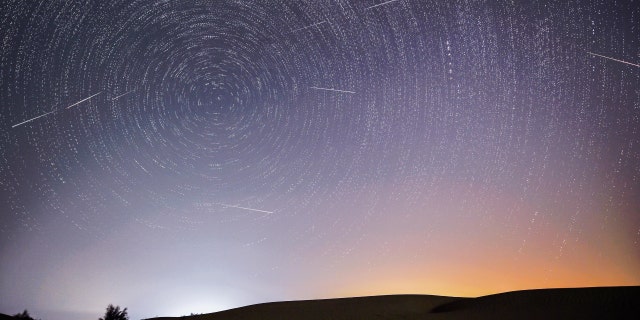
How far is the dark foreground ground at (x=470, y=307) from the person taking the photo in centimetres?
1836

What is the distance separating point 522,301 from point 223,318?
14192mm

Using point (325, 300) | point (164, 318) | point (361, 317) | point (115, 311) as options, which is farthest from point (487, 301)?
point (115, 311)

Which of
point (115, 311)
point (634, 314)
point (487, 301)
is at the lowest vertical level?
point (634, 314)

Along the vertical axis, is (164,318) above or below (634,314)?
above

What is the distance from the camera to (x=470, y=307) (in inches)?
871

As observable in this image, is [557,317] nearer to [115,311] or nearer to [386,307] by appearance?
[386,307]

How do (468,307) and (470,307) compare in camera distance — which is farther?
(468,307)

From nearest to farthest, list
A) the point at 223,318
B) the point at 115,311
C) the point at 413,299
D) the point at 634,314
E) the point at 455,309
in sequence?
the point at 634,314 → the point at 455,309 → the point at 223,318 → the point at 413,299 → the point at 115,311

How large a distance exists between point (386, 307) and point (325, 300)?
5.05 metres

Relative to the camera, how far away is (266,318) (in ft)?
75.6

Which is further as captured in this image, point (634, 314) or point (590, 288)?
point (590, 288)

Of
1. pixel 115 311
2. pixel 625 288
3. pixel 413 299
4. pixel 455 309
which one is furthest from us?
pixel 115 311

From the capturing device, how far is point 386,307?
24422 mm

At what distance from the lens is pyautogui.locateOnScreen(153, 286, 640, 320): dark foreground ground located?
723 inches
